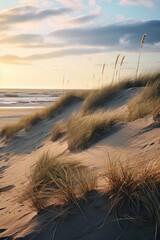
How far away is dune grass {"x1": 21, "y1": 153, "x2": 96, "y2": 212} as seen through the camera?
374 cm

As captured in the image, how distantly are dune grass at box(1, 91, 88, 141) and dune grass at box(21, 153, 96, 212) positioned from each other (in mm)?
6596

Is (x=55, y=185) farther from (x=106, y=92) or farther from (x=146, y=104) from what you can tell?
(x=106, y=92)

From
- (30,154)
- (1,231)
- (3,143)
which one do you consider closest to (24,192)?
(1,231)

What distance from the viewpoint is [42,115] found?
12.0m

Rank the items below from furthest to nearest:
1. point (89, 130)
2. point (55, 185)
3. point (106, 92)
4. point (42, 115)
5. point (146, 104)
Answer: point (42, 115)
point (106, 92)
point (146, 104)
point (89, 130)
point (55, 185)

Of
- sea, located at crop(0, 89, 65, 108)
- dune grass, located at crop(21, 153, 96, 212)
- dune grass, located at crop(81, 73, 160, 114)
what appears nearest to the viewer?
dune grass, located at crop(21, 153, 96, 212)

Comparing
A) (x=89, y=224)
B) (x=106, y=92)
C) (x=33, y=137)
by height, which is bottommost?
(x=33, y=137)

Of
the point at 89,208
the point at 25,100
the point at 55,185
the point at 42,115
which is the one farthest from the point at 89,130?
the point at 25,100

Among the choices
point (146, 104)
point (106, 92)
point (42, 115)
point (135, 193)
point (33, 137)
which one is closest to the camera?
point (135, 193)

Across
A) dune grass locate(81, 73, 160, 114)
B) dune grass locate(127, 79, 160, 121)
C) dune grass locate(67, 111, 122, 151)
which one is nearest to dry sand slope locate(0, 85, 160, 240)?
dune grass locate(67, 111, 122, 151)

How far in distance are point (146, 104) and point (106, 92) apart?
3.44 metres

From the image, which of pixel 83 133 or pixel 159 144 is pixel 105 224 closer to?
pixel 159 144

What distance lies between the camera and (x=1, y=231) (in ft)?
12.8

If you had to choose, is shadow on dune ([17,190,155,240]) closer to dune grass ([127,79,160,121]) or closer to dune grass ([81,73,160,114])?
dune grass ([127,79,160,121])
